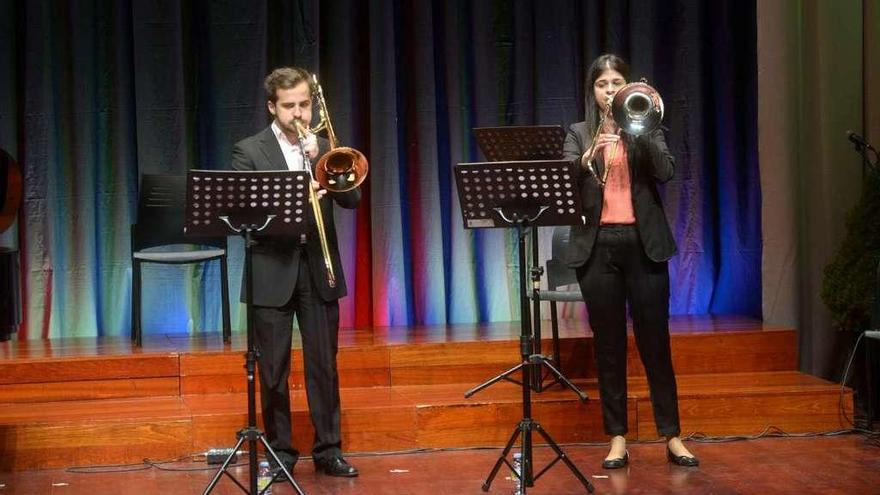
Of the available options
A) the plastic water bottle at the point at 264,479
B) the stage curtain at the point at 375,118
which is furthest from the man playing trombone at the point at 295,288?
the stage curtain at the point at 375,118

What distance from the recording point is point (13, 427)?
5.48m

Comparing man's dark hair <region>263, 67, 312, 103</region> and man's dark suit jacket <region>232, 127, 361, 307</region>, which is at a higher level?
man's dark hair <region>263, 67, 312, 103</region>

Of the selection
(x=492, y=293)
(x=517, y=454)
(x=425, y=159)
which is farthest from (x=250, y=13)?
(x=517, y=454)

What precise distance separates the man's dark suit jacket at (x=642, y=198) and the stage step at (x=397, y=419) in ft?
3.55

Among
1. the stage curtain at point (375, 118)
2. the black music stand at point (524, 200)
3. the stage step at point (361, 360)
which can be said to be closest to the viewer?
the black music stand at point (524, 200)

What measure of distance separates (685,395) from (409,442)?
A: 136 cm

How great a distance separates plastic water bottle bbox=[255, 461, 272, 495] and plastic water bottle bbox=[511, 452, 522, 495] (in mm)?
975

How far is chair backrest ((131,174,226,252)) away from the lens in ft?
22.6

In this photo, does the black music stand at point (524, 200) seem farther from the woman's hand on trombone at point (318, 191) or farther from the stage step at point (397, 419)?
the stage step at point (397, 419)

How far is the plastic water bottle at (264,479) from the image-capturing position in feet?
16.0

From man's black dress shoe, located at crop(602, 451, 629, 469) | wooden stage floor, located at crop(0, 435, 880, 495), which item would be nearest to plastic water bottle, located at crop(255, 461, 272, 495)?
wooden stage floor, located at crop(0, 435, 880, 495)

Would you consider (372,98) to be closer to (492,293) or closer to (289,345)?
(492,293)

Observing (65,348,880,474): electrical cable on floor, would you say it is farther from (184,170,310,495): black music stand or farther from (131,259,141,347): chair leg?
(131,259,141,347): chair leg

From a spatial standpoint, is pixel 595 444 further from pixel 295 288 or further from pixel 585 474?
pixel 295 288
